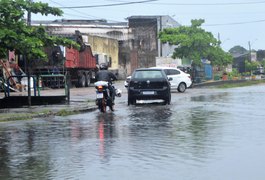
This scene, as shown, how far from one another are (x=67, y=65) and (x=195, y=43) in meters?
19.3

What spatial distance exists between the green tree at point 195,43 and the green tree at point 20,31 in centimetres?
3736

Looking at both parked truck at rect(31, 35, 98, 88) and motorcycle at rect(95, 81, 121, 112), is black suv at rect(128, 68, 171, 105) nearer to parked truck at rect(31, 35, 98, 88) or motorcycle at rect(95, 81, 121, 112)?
motorcycle at rect(95, 81, 121, 112)

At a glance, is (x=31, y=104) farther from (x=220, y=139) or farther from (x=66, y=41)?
(x=220, y=139)

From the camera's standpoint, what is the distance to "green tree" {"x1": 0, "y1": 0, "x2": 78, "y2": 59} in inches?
733

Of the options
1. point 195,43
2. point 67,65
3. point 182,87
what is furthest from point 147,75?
point 195,43

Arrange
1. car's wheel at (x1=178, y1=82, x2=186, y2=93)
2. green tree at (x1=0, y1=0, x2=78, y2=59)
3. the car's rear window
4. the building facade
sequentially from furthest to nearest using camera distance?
the building facade
car's wheel at (x1=178, y1=82, x2=186, y2=93)
the car's rear window
green tree at (x1=0, y1=0, x2=78, y2=59)

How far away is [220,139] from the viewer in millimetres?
11867

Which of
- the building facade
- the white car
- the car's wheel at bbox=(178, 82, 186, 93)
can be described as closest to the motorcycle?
the white car

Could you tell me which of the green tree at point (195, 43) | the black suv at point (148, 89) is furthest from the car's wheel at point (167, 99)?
the green tree at point (195, 43)

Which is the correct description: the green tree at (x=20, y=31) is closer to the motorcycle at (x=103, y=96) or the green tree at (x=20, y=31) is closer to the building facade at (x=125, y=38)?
the motorcycle at (x=103, y=96)

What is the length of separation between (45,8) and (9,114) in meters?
4.10

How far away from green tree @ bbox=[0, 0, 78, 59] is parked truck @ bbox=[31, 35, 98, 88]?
56.0ft

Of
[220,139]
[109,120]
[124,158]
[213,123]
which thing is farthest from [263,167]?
[109,120]

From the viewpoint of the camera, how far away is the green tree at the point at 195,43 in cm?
5716
